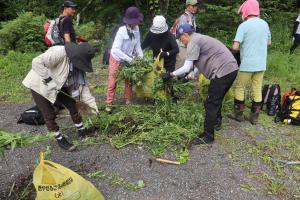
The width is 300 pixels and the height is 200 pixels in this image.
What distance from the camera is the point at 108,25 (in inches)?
457

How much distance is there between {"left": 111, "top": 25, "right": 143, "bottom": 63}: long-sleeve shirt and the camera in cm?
562

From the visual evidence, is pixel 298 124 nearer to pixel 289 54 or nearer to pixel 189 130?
pixel 189 130

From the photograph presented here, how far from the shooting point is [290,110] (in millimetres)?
5801

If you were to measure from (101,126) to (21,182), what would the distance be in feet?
4.88

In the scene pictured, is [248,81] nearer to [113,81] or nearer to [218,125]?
[218,125]

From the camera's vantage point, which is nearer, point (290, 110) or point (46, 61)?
point (46, 61)

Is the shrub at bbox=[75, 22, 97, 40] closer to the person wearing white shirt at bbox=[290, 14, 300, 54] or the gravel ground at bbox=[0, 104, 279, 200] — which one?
the person wearing white shirt at bbox=[290, 14, 300, 54]

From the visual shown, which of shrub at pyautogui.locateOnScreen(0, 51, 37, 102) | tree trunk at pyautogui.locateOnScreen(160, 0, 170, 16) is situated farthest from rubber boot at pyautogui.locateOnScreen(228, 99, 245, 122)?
tree trunk at pyautogui.locateOnScreen(160, 0, 170, 16)

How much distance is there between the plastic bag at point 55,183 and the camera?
3258 millimetres

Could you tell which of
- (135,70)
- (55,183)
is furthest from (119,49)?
(55,183)

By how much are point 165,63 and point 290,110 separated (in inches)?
86.3

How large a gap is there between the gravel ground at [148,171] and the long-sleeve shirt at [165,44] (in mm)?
1758

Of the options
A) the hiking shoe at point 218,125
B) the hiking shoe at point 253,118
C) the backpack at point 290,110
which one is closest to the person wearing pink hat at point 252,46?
the hiking shoe at point 253,118

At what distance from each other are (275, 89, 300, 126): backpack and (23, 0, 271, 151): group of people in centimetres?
48
